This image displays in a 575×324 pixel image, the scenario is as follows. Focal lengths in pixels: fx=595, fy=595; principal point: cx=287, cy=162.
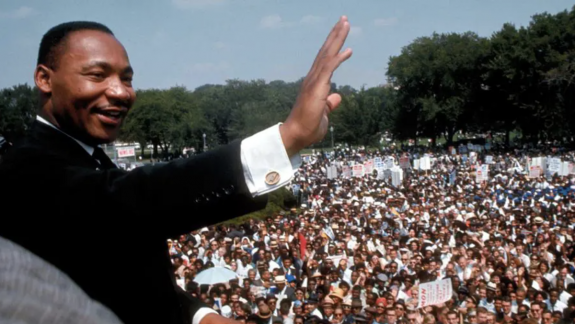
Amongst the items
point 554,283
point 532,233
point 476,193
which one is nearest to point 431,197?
point 476,193

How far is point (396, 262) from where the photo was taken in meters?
9.27

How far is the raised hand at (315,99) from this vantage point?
103 cm

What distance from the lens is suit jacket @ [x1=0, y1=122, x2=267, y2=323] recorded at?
0.99m

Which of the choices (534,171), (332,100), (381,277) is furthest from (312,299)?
(534,171)

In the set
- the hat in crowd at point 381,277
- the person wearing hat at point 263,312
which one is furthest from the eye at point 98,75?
the hat in crowd at point 381,277

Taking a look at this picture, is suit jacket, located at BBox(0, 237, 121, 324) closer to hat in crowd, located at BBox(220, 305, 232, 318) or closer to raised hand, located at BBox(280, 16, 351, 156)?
raised hand, located at BBox(280, 16, 351, 156)

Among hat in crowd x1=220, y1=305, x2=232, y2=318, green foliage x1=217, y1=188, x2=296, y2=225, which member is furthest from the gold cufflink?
green foliage x1=217, y1=188, x2=296, y2=225

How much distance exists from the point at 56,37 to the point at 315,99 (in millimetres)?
625

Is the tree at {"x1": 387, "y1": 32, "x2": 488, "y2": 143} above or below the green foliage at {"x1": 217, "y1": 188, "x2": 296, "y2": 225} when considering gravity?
above

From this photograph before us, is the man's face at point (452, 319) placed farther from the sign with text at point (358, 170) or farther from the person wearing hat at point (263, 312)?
the sign with text at point (358, 170)

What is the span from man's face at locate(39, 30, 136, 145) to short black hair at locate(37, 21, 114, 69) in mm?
15

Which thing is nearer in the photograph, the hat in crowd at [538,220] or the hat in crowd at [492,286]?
the hat in crowd at [492,286]

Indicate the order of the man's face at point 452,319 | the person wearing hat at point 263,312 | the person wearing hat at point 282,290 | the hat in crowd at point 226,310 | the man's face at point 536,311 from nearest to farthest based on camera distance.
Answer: the man's face at point 452,319
the man's face at point 536,311
the person wearing hat at point 263,312
the hat in crowd at point 226,310
the person wearing hat at point 282,290

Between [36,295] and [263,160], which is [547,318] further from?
[36,295]
